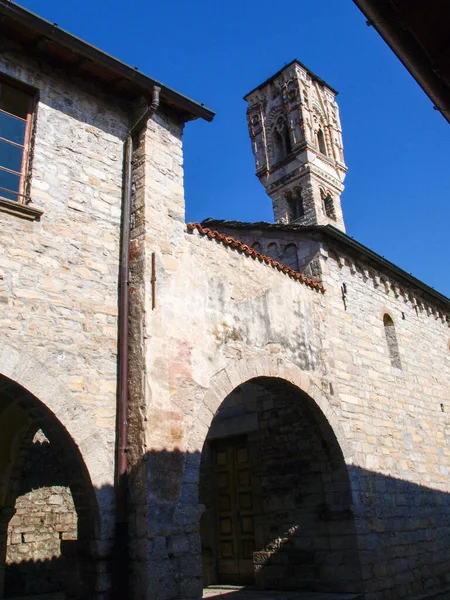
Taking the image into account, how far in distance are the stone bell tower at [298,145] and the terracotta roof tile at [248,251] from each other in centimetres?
1425

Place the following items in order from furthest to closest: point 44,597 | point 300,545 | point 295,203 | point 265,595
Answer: point 295,203, point 44,597, point 300,545, point 265,595

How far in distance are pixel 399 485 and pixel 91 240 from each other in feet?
21.4

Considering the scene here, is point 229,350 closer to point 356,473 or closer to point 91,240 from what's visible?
point 91,240

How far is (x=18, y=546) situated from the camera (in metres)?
9.09

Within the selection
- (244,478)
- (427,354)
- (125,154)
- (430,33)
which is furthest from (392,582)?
(430,33)

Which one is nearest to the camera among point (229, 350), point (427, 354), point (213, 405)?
A: point (213, 405)

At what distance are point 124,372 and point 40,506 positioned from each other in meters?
5.47

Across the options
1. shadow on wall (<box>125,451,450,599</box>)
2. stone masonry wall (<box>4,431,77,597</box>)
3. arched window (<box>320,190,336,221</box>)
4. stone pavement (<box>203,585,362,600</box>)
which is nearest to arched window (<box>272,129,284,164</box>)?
arched window (<box>320,190,336,221</box>)

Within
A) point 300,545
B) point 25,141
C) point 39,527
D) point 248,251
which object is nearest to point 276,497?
point 300,545

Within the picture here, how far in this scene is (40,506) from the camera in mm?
9602

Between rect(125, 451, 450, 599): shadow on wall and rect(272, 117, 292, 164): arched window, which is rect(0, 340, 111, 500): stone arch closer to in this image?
rect(125, 451, 450, 599): shadow on wall

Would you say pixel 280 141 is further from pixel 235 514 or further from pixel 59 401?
pixel 59 401

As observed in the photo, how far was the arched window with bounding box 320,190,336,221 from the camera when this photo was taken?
24188 millimetres

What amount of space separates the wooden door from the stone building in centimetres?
3
